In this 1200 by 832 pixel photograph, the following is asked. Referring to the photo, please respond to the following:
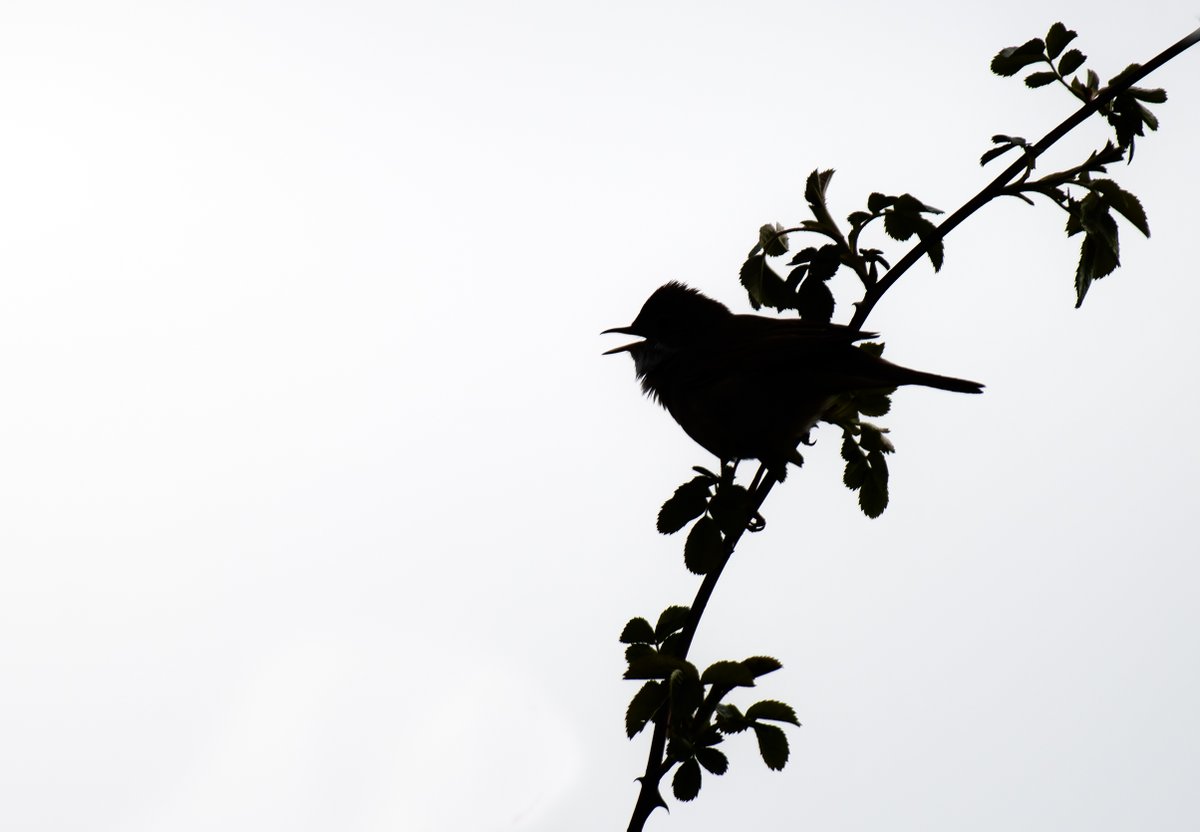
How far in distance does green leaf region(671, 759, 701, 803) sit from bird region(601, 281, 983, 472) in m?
1.21

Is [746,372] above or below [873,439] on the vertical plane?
above

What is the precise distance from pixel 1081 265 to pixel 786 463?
127 centimetres

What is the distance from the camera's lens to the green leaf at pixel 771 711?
306 centimetres

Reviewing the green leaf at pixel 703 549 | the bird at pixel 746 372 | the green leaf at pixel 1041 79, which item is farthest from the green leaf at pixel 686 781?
the green leaf at pixel 1041 79

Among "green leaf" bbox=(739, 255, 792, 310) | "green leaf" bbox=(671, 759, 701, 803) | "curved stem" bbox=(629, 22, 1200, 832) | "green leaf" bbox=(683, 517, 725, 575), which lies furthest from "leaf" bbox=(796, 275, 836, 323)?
"green leaf" bbox=(671, 759, 701, 803)

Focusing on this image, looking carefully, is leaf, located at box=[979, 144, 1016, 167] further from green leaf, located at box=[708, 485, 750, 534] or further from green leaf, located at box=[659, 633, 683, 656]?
green leaf, located at box=[659, 633, 683, 656]

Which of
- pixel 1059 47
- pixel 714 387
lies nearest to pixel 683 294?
pixel 714 387

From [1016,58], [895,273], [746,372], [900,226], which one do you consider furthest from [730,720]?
[1016,58]

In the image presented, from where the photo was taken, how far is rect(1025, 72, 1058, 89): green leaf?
3417mm

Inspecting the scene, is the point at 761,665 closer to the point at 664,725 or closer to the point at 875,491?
the point at 664,725

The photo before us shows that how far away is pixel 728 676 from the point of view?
2.87m

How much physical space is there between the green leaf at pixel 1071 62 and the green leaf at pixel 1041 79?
0.09 feet

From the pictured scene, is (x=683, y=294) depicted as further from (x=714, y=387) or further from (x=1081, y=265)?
(x=1081, y=265)

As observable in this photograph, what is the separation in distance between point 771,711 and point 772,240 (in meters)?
1.51
